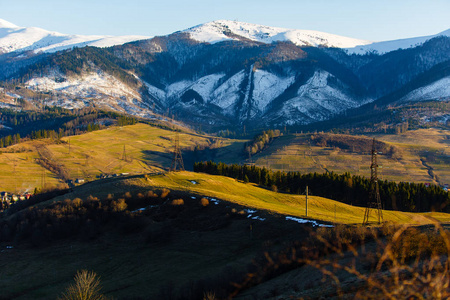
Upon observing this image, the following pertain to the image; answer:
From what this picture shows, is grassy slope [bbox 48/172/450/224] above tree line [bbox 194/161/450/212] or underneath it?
above

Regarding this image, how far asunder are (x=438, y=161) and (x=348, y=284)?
19513 centimetres

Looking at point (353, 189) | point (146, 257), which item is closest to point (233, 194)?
point (146, 257)

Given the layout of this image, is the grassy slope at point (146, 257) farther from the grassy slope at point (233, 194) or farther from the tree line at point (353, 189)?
the tree line at point (353, 189)

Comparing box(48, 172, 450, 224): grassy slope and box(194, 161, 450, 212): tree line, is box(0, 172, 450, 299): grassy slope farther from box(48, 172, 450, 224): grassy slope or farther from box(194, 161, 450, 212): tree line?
box(194, 161, 450, 212): tree line

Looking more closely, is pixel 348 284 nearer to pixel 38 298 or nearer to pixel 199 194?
pixel 38 298

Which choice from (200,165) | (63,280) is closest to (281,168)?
(200,165)

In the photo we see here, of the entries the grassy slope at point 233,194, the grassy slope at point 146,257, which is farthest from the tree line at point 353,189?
the grassy slope at point 146,257

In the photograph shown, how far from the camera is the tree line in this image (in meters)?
104

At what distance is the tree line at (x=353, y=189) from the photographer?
104m

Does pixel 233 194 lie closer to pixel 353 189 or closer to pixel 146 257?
pixel 146 257

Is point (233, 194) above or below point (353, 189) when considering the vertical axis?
above

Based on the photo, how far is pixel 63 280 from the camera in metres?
52.9

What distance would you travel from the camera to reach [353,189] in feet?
362

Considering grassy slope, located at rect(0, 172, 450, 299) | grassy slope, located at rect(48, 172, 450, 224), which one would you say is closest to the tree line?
grassy slope, located at rect(48, 172, 450, 224)
